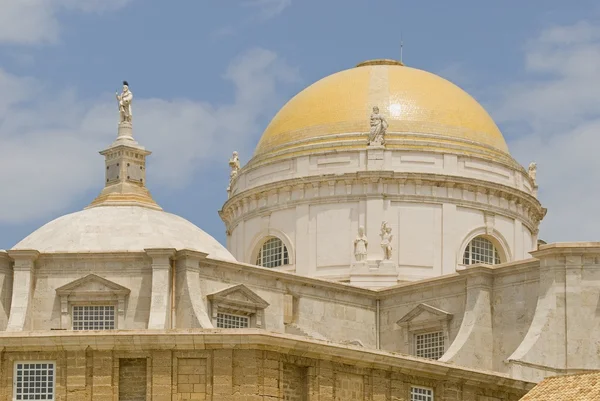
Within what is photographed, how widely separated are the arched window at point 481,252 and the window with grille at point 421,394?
24.4 metres

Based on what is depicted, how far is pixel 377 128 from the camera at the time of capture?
303ft

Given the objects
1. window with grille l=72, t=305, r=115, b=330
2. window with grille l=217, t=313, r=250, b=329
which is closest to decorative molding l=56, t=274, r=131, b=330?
window with grille l=72, t=305, r=115, b=330

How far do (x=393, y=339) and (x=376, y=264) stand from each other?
691cm

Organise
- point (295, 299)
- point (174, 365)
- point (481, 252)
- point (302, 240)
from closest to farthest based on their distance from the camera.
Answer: point (174, 365), point (295, 299), point (302, 240), point (481, 252)

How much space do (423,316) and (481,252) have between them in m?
11.7

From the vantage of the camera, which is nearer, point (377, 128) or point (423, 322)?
point (423, 322)

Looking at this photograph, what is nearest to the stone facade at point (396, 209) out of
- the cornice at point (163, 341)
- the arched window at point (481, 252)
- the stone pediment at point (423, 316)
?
the arched window at point (481, 252)

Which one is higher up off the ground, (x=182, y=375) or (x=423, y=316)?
(x=423, y=316)

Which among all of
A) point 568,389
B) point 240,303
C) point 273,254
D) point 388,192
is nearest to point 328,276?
point 273,254

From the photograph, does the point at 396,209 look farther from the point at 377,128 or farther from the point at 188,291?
the point at 188,291

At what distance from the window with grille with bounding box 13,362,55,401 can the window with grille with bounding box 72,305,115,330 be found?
490 inches

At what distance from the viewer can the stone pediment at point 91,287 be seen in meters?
76.1

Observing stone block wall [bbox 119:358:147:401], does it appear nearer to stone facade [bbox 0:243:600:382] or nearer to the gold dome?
stone facade [bbox 0:243:600:382]

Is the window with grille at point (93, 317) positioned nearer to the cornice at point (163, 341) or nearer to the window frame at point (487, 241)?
the cornice at point (163, 341)
